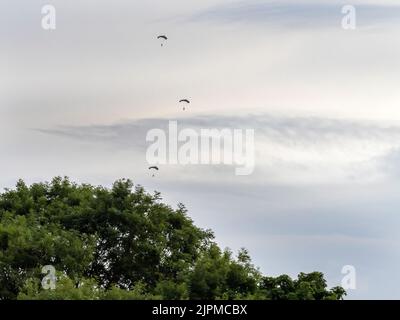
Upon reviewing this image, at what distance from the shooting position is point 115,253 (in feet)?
175

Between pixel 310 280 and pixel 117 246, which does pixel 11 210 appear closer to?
pixel 117 246

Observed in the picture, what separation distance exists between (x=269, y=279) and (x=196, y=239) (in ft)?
33.4

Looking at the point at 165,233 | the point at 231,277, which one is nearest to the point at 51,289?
the point at 231,277

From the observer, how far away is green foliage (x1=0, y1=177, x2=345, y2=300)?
4528 cm

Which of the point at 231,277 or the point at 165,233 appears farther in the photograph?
the point at 165,233

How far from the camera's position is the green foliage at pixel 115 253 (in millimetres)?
45281

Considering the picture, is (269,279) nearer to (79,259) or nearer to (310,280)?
(310,280)

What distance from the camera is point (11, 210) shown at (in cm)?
5775
